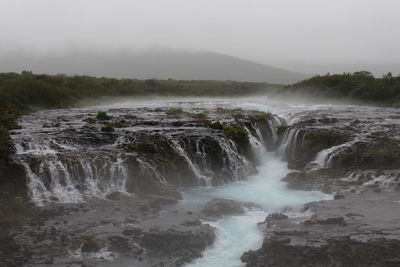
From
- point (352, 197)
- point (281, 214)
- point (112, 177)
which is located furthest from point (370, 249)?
point (112, 177)

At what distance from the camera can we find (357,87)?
82812 mm

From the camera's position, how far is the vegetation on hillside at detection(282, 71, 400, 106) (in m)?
77.0

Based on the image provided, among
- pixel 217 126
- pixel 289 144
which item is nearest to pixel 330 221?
pixel 289 144

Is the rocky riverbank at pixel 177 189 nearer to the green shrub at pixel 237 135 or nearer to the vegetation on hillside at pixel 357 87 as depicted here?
the green shrub at pixel 237 135

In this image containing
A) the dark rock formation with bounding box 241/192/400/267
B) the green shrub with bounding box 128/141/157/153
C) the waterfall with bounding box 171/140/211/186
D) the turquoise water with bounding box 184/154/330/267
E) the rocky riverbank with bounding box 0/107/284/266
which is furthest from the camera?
the green shrub with bounding box 128/141/157/153


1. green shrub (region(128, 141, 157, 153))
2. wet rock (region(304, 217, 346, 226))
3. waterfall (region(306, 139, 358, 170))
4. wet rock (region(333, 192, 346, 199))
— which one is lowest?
wet rock (region(304, 217, 346, 226))

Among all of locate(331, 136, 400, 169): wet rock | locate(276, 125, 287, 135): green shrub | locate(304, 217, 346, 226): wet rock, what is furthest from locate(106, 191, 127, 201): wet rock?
locate(276, 125, 287, 135): green shrub

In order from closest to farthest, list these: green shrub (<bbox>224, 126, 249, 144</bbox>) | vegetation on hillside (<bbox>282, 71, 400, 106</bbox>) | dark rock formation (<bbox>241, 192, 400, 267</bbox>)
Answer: dark rock formation (<bbox>241, 192, 400, 267</bbox>) < green shrub (<bbox>224, 126, 249, 144</bbox>) < vegetation on hillside (<bbox>282, 71, 400, 106</bbox>)

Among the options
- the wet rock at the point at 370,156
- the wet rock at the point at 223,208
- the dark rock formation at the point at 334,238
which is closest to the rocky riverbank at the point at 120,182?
the wet rock at the point at 223,208

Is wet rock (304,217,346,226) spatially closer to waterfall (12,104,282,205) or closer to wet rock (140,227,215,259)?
wet rock (140,227,215,259)

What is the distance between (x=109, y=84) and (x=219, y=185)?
6922 centimetres

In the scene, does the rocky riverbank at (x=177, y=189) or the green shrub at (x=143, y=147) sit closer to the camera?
the rocky riverbank at (x=177, y=189)

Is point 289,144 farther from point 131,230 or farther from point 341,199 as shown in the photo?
point 131,230

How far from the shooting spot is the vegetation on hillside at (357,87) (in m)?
77.0
